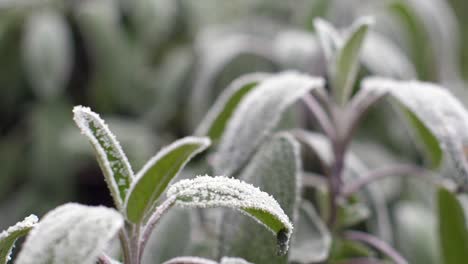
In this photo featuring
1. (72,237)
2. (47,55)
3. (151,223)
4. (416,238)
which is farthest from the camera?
(47,55)

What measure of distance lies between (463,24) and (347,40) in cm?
194

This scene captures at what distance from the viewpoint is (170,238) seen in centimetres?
71

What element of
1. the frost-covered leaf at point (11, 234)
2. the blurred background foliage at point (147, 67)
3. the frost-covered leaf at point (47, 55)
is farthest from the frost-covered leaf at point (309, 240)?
the frost-covered leaf at point (47, 55)

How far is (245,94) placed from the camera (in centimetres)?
68

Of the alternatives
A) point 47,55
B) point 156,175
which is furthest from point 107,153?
point 47,55

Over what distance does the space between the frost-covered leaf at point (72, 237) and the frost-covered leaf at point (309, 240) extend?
0.28 meters

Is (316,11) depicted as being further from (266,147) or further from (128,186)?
(128,186)

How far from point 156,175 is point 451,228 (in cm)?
36

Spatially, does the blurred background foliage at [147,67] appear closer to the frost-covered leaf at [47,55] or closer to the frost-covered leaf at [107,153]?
the frost-covered leaf at [47,55]

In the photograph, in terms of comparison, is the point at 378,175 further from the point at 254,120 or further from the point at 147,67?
the point at 147,67

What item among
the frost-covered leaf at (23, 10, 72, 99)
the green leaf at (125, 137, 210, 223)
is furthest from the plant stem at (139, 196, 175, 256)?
the frost-covered leaf at (23, 10, 72, 99)

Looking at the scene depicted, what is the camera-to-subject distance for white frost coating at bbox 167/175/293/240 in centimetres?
39

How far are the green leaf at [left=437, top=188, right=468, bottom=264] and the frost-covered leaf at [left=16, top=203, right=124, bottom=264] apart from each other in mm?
407

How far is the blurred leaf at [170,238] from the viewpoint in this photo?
0.69 m
